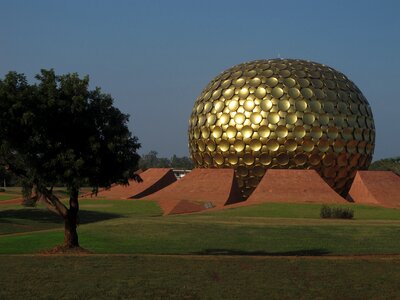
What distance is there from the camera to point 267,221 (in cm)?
2338

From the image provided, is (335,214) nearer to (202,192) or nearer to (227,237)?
(227,237)

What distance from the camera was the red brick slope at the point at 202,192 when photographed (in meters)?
32.6

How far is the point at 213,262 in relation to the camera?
12516 millimetres

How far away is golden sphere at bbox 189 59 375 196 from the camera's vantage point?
115 ft

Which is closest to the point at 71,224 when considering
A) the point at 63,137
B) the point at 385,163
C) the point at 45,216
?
the point at 63,137

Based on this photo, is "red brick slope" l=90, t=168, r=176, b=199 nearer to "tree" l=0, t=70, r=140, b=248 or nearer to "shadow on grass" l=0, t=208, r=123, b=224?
"shadow on grass" l=0, t=208, r=123, b=224

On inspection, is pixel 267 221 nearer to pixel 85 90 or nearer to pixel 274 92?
pixel 85 90

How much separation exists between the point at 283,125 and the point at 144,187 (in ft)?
38.7

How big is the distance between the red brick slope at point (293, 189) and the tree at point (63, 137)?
16.9 m

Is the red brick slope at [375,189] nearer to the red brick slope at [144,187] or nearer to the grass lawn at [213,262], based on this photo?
the grass lawn at [213,262]

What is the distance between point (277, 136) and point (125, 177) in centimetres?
2104

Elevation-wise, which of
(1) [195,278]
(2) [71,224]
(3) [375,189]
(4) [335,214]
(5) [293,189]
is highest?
(5) [293,189]

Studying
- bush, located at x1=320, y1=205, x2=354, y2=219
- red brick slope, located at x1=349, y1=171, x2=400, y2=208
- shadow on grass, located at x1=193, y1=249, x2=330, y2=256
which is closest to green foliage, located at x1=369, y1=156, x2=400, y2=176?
red brick slope, located at x1=349, y1=171, x2=400, y2=208

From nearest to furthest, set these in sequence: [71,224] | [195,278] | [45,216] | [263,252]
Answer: [195,278], [71,224], [263,252], [45,216]
